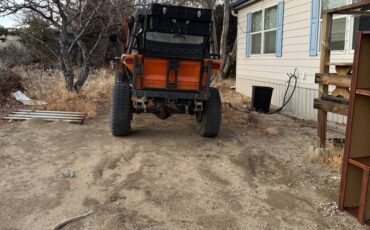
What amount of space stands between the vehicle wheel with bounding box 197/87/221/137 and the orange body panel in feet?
1.39

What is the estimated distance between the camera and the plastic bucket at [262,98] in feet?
32.2

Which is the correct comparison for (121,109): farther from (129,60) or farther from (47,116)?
(47,116)

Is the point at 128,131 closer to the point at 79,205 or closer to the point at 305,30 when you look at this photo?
the point at 79,205

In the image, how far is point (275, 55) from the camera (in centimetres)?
1075

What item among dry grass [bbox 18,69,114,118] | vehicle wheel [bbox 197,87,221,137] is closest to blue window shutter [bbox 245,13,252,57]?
dry grass [bbox 18,69,114,118]

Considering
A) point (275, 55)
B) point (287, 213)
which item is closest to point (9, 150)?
point (287, 213)

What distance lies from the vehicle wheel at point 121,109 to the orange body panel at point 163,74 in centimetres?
35

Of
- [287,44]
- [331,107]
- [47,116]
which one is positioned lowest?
[47,116]

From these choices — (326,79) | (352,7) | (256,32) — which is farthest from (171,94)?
(256,32)

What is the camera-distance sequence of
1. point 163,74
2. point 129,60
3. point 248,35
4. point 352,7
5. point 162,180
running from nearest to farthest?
point 162,180 < point 352,7 < point 129,60 < point 163,74 < point 248,35

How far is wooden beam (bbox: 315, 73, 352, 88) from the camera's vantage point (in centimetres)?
512

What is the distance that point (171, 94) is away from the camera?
248 inches

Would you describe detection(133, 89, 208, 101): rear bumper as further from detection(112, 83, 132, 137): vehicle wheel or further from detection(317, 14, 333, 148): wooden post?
detection(317, 14, 333, 148): wooden post

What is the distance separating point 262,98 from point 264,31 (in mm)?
2769
